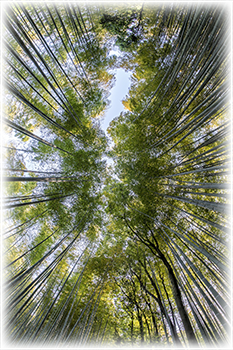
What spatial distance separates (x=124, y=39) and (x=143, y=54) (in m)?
0.83

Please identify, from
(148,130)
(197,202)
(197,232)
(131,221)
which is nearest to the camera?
(197,202)

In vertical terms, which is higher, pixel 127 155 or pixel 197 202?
pixel 127 155

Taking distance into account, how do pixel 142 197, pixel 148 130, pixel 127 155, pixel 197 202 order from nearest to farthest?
pixel 197 202, pixel 142 197, pixel 148 130, pixel 127 155

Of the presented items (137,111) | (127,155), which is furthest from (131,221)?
(137,111)

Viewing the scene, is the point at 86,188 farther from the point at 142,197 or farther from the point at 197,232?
the point at 197,232

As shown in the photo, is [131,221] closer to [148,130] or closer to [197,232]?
[197,232]

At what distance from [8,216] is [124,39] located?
689 centimetres

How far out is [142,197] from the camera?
4.72 m

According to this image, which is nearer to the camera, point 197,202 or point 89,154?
point 197,202

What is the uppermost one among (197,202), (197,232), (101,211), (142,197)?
(101,211)

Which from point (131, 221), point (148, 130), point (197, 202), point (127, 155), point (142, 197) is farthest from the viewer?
point (127, 155)

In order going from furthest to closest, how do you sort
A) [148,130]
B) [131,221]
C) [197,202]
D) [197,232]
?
[148,130] → [131,221] → [197,232] → [197,202]

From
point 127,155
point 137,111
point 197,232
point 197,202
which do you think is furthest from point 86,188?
point 197,202

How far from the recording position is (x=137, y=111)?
5.85 meters
